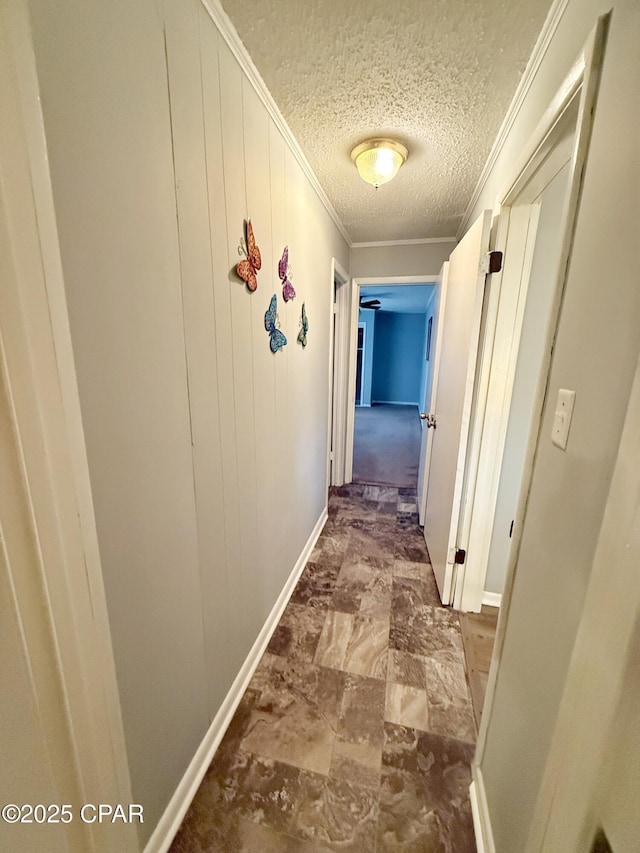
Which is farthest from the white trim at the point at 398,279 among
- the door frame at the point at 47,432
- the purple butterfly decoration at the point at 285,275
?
the door frame at the point at 47,432

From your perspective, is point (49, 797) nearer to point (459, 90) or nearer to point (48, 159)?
point (48, 159)

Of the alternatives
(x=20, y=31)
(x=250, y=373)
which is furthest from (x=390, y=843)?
(x=20, y=31)

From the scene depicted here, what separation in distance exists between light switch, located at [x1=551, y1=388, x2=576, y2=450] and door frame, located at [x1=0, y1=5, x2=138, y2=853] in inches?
37.9

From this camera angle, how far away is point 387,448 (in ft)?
15.8

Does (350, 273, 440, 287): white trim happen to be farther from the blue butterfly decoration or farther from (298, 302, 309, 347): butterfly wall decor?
the blue butterfly decoration

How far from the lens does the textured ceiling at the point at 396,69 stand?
0.93 m

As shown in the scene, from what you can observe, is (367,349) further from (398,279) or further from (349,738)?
(349,738)

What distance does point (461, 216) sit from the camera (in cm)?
242

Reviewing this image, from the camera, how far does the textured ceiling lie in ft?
3.05

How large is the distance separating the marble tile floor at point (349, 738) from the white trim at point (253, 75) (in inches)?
92.8

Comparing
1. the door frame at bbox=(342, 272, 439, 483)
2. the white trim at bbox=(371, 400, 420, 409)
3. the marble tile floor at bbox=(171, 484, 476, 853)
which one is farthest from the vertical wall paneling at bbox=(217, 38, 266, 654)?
the white trim at bbox=(371, 400, 420, 409)

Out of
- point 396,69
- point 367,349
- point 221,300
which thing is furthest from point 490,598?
point 367,349

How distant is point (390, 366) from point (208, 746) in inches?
323

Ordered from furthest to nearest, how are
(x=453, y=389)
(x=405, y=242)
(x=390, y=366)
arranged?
(x=390, y=366)
(x=405, y=242)
(x=453, y=389)
